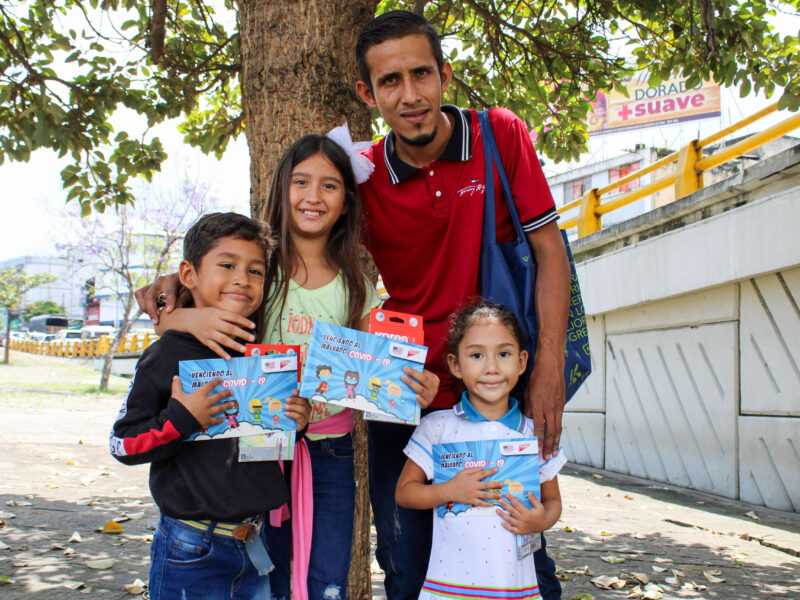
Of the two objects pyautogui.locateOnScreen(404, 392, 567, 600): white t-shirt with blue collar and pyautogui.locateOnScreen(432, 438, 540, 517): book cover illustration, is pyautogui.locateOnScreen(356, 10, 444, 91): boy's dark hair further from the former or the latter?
pyautogui.locateOnScreen(432, 438, 540, 517): book cover illustration

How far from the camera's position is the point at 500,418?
234cm

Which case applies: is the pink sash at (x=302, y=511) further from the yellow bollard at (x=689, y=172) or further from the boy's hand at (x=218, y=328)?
the yellow bollard at (x=689, y=172)

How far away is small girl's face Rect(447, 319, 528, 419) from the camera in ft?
7.55

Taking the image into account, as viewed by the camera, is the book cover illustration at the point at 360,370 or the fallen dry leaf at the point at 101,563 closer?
the book cover illustration at the point at 360,370

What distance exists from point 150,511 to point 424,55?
472 cm

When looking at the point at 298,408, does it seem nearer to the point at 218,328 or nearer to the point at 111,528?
the point at 218,328

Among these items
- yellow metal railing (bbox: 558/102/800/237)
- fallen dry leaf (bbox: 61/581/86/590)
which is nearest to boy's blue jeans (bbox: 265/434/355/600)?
fallen dry leaf (bbox: 61/581/86/590)

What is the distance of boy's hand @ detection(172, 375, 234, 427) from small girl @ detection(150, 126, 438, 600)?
0.26 m

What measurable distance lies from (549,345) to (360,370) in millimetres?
661

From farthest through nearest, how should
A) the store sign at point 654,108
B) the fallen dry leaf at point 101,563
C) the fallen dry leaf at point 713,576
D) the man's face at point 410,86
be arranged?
the store sign at point 654,108, the fallen dry leaf at point 713,576, the fallen dry leaf at point 101,563, the man's face at point 410,86

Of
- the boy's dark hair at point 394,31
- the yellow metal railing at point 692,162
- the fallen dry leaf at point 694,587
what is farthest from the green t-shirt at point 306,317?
the yellow metal railing at point 692,162

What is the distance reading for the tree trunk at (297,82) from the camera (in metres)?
3.19

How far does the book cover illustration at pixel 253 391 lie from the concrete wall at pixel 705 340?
16.2 feet

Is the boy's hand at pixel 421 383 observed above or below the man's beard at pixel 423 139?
below
